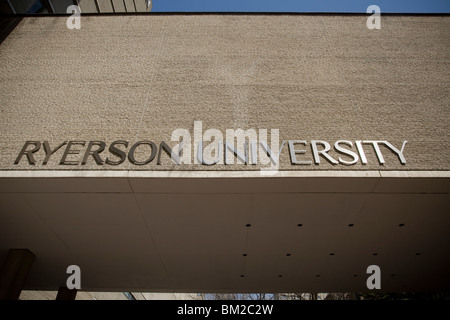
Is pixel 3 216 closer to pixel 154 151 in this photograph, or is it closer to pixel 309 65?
pixel 154 151

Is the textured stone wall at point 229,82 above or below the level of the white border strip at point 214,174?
above

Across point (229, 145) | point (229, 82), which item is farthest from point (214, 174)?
point (229, 82)

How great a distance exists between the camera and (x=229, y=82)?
620 cm

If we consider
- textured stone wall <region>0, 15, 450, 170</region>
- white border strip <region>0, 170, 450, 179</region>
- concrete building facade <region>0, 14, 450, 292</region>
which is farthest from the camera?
textured stone wall <region>0, 15, 450, 170</region>

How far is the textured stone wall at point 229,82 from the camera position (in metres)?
5.39

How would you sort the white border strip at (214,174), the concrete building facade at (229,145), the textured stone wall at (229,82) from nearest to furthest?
the white border strip at (214,174)
the concrete building facade at (229,145)
the textured stone wall at (229,82)

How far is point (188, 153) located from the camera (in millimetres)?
5102

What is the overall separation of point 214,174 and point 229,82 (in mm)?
2455

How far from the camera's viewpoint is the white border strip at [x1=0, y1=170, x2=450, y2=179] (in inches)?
189

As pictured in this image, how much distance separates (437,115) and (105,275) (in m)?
9.60

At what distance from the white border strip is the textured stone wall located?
12cm

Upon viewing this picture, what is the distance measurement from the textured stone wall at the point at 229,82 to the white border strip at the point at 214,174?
0.39 feet

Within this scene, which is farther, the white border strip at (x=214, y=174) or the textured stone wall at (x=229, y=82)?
the textured stone wall at (x=229, y=82)

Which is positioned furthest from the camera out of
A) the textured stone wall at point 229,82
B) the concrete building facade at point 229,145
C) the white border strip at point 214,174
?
the textured stone wall at point 229,82
